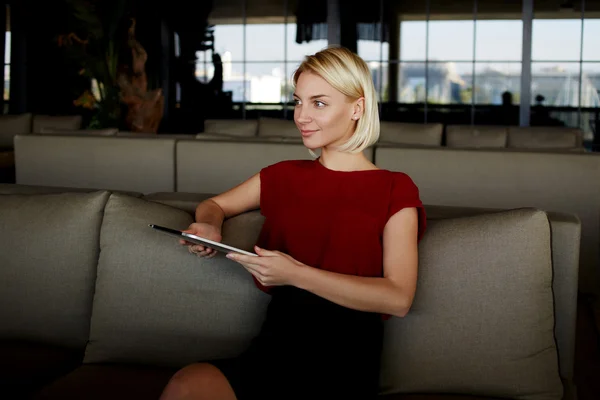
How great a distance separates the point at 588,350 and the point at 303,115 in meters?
1.79

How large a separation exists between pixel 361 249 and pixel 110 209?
2.50 feet

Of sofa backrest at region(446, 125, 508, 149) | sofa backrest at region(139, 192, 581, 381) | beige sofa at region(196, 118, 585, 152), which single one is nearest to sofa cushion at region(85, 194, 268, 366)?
sofa backrest at region(139, 192, 581, 381)

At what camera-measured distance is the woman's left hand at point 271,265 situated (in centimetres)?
139

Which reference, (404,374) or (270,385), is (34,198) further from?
(404,374)

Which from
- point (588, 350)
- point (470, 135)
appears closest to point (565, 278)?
point (588, 350)

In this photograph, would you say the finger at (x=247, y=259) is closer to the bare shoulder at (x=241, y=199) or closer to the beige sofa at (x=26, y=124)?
the bare shoulder at (x=241, y=199)

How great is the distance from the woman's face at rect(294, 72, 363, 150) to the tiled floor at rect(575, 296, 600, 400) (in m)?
1.27

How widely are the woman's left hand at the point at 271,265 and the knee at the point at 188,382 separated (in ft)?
0.74

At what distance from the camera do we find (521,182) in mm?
2949

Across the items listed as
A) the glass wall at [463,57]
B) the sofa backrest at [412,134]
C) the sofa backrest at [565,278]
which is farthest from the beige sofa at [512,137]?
the sofa backrest at [565,278]

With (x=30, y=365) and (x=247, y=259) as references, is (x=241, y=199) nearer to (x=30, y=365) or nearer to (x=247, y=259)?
(x=247, y=259)

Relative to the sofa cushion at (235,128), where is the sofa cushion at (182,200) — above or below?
below

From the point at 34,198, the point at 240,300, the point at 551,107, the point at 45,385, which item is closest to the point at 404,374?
the point at 240,300

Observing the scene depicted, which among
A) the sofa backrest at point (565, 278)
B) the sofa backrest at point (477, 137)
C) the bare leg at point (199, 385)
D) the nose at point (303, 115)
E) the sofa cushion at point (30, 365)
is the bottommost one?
the sofa cushion at point (30, 365)
